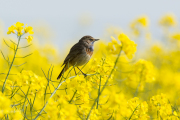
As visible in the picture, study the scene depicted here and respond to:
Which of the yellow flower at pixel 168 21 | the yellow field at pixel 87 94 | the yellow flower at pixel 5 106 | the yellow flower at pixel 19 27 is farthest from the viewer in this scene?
the yellow flower at pixel 168 21

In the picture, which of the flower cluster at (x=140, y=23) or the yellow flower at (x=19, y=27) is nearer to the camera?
the yellow flower at (x=19, y=27)

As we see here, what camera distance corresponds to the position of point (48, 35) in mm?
13969

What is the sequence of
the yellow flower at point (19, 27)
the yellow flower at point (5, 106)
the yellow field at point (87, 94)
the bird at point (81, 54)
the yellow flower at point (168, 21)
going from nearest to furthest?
the yellow flower at point (5, 106)
the yellow field at point (87, 94)
the yellow flower at point (19, 27)
the bird at point (81, 54)
the yellow flower at point (168, 21)

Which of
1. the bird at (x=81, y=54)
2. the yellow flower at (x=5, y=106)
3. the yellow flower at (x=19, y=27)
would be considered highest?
the yellow flower at (x=19, y=27)

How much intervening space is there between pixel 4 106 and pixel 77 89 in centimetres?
89

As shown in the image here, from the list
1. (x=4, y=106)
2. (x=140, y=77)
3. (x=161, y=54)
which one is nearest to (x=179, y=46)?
(x=161, y=54)

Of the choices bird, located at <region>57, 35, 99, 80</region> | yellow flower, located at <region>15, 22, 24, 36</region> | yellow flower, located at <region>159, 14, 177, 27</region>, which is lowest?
yellow flower, located at <region>159, 14, 177, 27</region>

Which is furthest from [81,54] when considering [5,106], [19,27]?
[5,106]

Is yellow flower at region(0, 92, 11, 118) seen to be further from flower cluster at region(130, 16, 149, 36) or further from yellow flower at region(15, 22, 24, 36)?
flower cluster at region(130, 16, 149, 36)

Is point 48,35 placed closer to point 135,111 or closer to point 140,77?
point 140,77

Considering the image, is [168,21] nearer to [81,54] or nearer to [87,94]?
[81,54]

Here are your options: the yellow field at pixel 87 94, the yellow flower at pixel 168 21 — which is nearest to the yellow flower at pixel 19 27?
the yellow field at pixel 87 94

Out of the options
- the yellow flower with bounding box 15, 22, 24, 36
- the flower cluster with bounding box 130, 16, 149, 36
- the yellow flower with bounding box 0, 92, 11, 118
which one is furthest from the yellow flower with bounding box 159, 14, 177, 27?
the yellow flower with bounding box 0, 92, 11, 118

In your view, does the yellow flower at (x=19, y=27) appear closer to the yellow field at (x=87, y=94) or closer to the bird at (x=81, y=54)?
the yellow field at (x=87, y=94)
